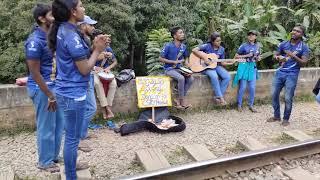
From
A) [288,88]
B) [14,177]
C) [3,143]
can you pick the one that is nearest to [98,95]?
[3,143]

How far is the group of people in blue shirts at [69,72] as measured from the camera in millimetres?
3557

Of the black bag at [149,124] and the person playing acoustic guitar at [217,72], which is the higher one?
the person playing acoustic guitar at [217,72]

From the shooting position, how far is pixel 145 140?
19.4 ft

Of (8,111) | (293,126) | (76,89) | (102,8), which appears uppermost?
(102,8)

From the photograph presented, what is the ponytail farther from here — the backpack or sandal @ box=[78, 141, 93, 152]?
the backpack

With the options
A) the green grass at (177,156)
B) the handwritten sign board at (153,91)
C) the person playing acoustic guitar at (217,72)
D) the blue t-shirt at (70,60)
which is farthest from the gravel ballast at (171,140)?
the blue t-shirt at (70,60)

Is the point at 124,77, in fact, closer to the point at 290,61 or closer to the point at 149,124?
the point at 149,124

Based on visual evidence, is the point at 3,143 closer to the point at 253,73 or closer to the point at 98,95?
the point at 98,95

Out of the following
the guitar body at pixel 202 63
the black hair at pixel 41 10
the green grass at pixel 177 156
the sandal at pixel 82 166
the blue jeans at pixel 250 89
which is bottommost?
the green grass at pixel 177 156

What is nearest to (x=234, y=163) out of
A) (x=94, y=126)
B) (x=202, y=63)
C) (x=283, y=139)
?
(x=283, y=139)

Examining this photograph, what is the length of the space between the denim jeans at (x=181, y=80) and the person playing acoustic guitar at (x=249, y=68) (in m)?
1.07

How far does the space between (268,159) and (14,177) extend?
3.06 metres

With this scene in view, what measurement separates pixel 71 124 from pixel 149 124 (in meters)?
2.65

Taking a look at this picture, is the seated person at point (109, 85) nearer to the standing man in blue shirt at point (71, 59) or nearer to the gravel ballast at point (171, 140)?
the gravel ballast at point (171, 140)
